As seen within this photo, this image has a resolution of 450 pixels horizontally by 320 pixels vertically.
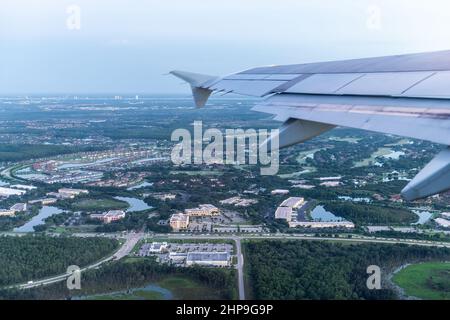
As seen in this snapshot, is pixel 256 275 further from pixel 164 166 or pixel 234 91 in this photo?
pixel 164 166

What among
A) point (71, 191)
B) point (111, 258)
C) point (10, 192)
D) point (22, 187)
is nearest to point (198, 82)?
point (111, 258)

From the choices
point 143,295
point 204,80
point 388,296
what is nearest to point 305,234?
point 388,296

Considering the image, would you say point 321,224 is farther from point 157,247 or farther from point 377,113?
point 377,113

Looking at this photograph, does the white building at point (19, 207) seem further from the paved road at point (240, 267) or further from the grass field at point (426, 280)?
the grass field at point (426, 280)

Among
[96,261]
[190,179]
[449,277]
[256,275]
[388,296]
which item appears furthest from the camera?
[190,179]
